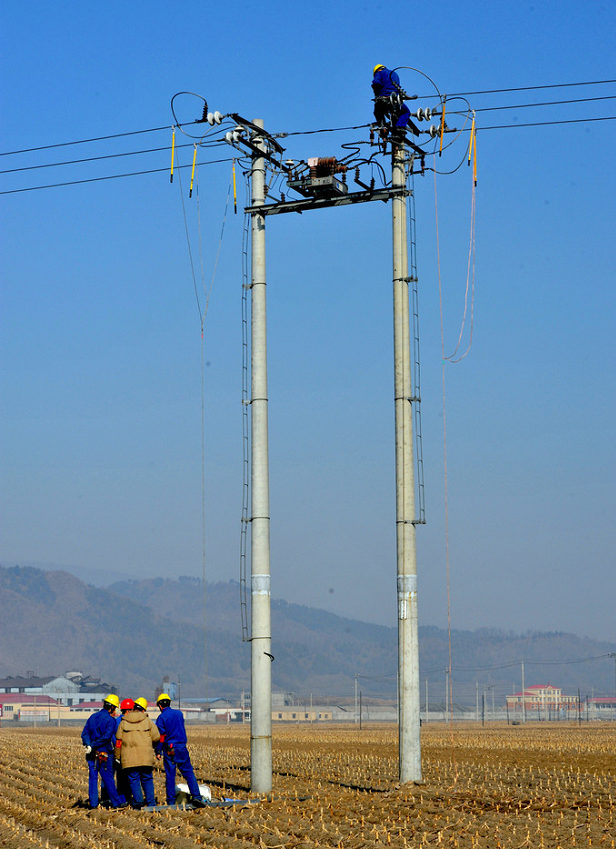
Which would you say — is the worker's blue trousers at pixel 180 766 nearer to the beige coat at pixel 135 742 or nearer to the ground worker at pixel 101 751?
the beige coat at pixel 135 742

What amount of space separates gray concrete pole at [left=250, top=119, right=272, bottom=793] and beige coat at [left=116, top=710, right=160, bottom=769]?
10.3 ft

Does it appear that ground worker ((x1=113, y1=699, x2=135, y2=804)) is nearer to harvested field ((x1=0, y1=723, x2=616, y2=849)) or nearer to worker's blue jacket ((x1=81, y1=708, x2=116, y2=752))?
worker's blue jacket ((x1=81, y1=708, x2=116, y2=752))

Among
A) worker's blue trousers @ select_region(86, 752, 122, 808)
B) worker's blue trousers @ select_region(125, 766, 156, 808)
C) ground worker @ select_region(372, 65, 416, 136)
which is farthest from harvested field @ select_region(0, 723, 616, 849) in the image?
ground worker @ select_region(372, 65, 416, 136)

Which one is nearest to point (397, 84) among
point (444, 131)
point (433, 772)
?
point (444, 131)

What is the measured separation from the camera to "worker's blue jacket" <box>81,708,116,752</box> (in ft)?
61.8

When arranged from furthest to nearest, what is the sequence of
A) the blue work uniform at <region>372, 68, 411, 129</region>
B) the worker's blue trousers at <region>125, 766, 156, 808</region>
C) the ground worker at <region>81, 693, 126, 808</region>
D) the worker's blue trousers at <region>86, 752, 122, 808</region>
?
the blue work uniform at <region>372, 68, 411, 129</region> → the worker's blue trousers at <region>86, 752, 122, 808</region> → the ground worker at <region>81, 693, 126, 808</region> → the worker's blue trousers at <region>125, 766, 156, 808</region>

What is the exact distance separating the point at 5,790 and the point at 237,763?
9991 millimetres

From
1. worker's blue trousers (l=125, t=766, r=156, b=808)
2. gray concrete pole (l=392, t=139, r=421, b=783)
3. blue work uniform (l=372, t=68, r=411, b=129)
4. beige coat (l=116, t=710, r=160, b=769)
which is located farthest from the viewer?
blue work uniform (l=372, t=68, r=411, b=129)

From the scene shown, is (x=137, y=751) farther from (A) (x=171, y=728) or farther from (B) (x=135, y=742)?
(A) (x=171, y=728)

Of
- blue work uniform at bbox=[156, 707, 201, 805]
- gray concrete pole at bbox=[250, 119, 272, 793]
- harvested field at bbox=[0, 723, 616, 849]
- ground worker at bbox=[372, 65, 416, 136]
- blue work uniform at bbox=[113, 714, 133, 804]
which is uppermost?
ground worker at bbox=[372, 65, 416, 136]

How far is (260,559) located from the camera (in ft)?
71.6

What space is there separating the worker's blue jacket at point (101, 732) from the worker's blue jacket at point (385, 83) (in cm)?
1323

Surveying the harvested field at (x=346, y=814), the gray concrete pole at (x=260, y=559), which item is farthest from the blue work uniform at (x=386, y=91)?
the harvested field at (x=346, y=814)

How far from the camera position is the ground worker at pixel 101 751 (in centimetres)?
1884
